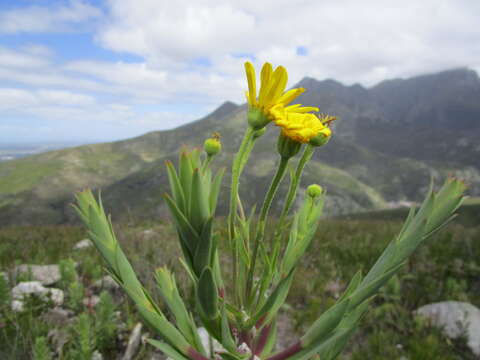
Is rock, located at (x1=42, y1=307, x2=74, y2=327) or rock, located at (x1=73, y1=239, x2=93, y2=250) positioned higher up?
rock, located at (x1=42, y1=307, x2=74, y2=327)

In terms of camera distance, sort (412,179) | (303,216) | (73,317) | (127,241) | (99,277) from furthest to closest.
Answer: (412,179)
(127,241)
(99,277)
(73,317)
(303,216)

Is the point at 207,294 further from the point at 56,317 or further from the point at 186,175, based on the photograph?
the point at 56,317

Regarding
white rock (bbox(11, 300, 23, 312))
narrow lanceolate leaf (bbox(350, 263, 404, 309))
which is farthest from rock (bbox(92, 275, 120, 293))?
narrow lanceolate leaf (bbox(350, 263, 404, 309))

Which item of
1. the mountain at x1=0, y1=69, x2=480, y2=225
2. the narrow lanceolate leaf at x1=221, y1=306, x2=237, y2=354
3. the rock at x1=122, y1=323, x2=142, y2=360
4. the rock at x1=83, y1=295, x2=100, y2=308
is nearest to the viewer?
the narrow lanceolate leaf at x1=221, y1=306, x2=237, y2=354

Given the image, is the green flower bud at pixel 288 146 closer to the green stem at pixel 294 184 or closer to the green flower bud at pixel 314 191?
the green stem at pixel 294 184

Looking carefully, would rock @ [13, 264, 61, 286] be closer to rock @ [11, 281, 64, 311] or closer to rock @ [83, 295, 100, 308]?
rock @ [11, 281, 64, 311]

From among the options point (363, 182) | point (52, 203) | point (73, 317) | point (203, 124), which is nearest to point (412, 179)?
point (363, 182)

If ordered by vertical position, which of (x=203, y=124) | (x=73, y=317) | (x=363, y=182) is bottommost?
(x=363, y=182)

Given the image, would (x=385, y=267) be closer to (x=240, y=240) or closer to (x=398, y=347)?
(x=240, y=240)
